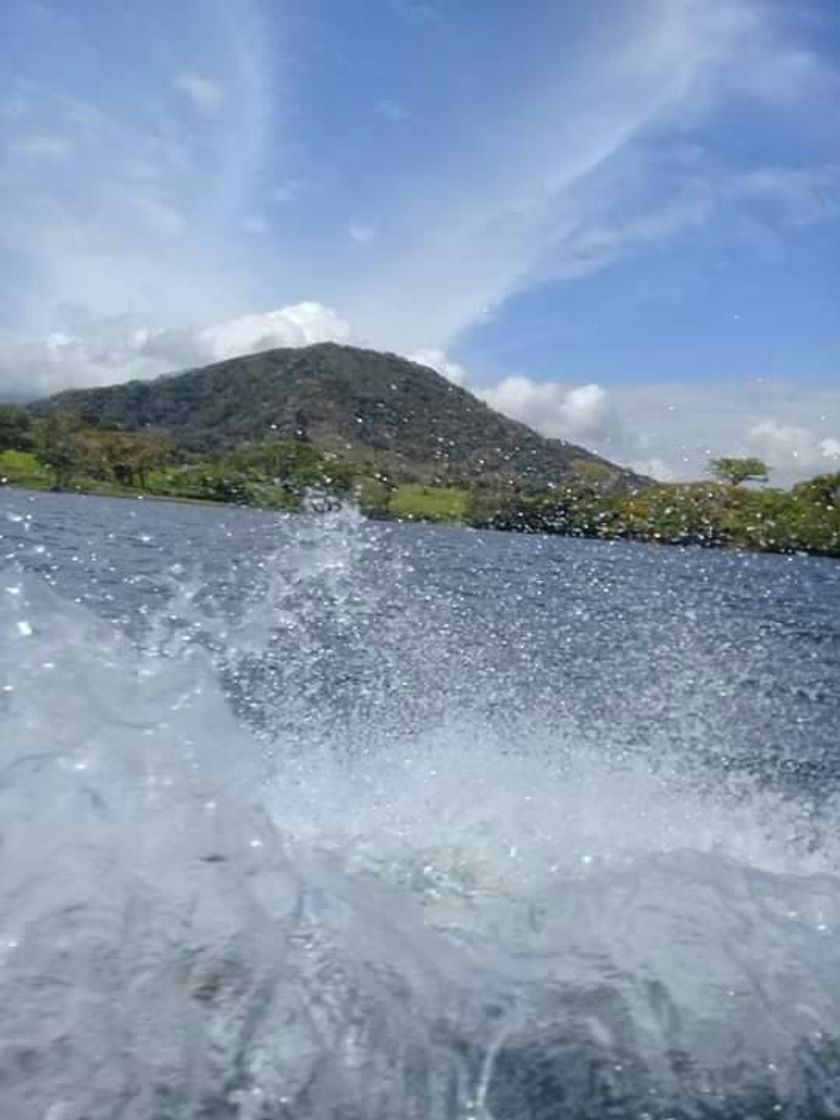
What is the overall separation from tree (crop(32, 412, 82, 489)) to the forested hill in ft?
91.8

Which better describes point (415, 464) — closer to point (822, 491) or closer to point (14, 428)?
point (822, 491)

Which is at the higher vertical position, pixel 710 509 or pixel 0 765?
pixel 710 509

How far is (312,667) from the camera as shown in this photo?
68.6 feet

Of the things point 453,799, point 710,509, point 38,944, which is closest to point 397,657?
point 710,509

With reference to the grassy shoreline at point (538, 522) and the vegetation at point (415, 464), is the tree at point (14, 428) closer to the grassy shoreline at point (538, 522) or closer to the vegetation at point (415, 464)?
the vegetation at point (415, 464)

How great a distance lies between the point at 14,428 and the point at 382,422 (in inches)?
1947

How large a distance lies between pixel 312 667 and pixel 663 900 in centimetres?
1454

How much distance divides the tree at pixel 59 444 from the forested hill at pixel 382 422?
27989mm

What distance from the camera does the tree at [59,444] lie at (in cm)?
6631

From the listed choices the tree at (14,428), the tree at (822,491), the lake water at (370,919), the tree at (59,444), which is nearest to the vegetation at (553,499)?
the tree at (822,491)

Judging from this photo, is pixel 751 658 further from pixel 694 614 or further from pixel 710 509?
pixel 694 614

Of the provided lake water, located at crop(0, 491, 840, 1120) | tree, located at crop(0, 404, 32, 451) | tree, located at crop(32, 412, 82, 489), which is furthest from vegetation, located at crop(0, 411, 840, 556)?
tree, located at crop(32, 412, 82, 489)

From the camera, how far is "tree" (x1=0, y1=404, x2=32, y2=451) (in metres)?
64.1

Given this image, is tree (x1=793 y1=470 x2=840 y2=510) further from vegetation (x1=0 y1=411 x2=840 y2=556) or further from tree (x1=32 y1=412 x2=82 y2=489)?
tree (x1=32 y1=412 x2=82 y2=489)
